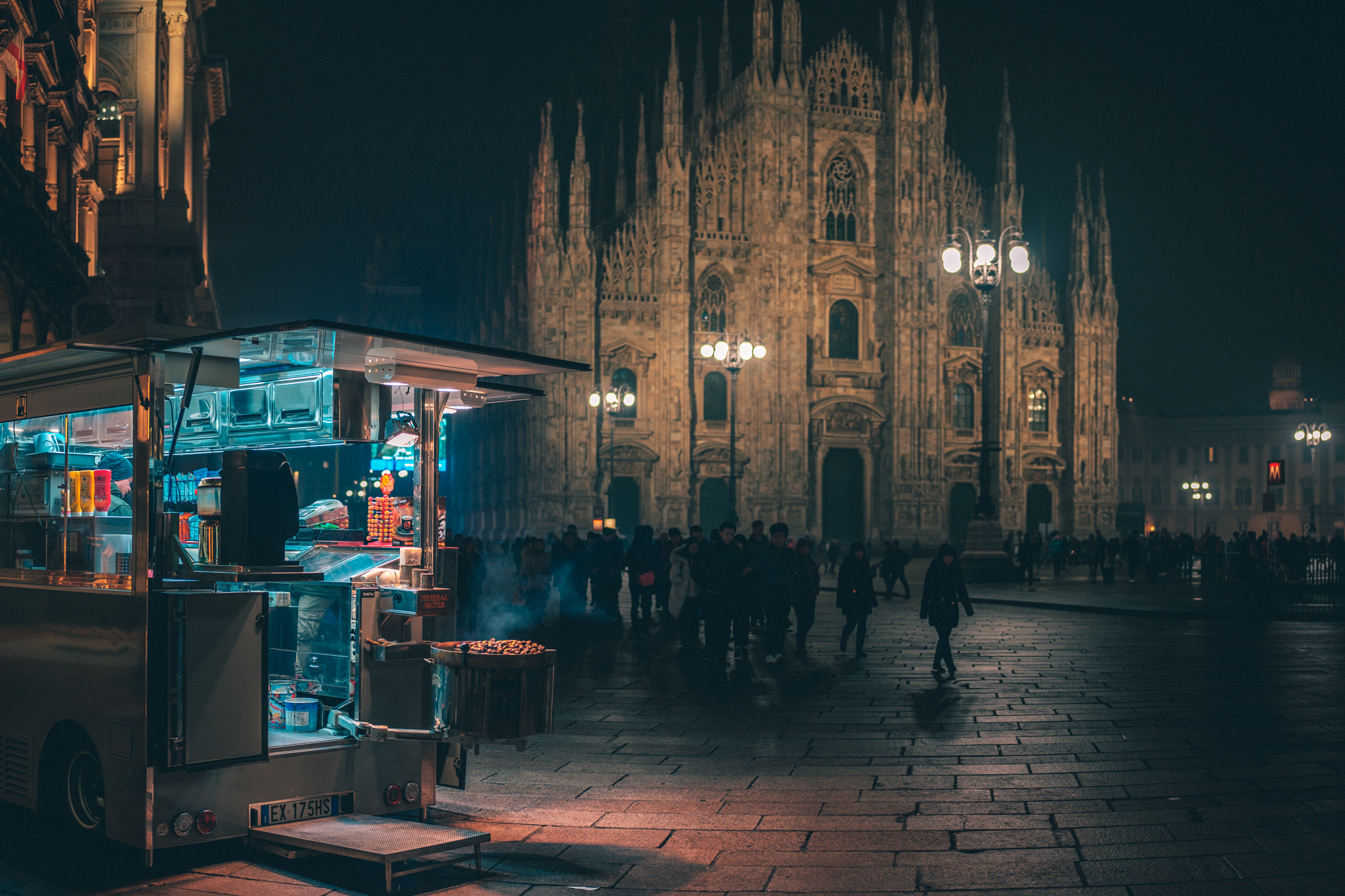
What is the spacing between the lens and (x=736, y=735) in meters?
9.12

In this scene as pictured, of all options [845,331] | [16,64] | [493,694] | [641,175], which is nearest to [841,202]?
[845,331]

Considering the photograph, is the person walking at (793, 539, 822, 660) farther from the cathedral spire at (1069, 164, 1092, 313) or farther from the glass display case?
the cathedral spire at (1069, 164, 1092, 313)

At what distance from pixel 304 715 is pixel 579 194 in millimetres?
37910

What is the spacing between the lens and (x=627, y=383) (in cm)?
4366

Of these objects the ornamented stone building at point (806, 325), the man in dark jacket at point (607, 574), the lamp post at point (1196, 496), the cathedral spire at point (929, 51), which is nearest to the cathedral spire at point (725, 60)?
the ornamented stone building at point (806, 325)

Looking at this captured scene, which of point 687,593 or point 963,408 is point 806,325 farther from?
point 687,593

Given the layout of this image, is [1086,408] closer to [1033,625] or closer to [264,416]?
[1033,625]

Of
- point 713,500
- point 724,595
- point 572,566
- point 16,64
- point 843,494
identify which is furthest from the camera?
point 843,494

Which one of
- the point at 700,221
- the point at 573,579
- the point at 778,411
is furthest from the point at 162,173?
the point at 778,411

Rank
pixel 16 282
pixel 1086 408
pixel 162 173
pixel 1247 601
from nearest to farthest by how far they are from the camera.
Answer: pixel 16 282 → pixel 1247 601 → pixel 162 173 → pixel 1086 408

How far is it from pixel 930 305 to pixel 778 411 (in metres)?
7.90

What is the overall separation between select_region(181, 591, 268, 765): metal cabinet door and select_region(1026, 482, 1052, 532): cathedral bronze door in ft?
157

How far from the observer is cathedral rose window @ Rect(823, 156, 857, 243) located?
47.8 m

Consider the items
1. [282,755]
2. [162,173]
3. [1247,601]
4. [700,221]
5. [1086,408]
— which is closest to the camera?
[282,755]
